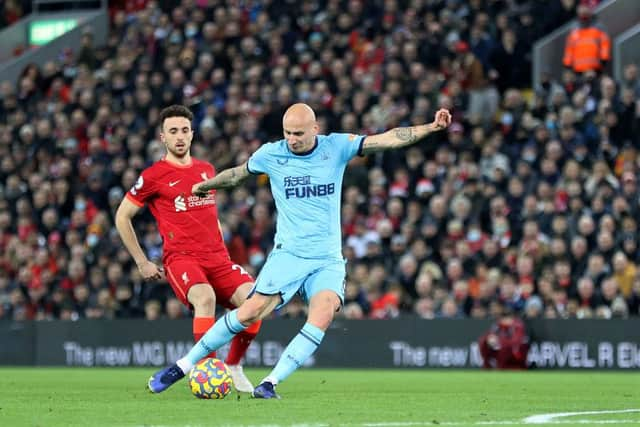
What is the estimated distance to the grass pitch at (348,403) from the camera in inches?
380

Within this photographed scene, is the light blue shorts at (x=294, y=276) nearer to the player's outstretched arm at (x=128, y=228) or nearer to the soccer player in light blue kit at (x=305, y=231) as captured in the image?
the soccer player in light blue kit at (x=305, y=231)

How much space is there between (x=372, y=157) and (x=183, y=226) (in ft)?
33.1

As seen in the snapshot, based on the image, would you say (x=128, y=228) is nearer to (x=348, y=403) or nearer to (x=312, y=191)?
(x=312, y=191)

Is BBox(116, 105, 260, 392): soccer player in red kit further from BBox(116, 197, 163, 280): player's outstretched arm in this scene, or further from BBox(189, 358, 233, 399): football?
BBox(189, 358, 233, 399): football

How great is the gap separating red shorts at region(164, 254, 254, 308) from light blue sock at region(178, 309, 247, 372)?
3.57ft

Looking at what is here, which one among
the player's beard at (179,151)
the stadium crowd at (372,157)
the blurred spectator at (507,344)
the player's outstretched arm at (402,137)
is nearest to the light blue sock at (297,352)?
the player's outstretched arm at (402,137)

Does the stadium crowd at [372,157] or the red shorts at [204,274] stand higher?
the stadium crowd at [372,157]

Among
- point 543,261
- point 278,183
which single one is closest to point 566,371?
point 543,261

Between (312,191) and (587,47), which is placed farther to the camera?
(587,47)

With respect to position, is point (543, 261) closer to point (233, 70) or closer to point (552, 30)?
point (552, 30)

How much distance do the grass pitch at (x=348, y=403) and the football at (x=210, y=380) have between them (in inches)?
7.0

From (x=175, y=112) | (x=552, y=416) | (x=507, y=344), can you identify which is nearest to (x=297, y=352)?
(x=552, y=416)

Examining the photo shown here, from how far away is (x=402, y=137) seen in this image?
11.1 m

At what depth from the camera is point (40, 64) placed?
101 feet
